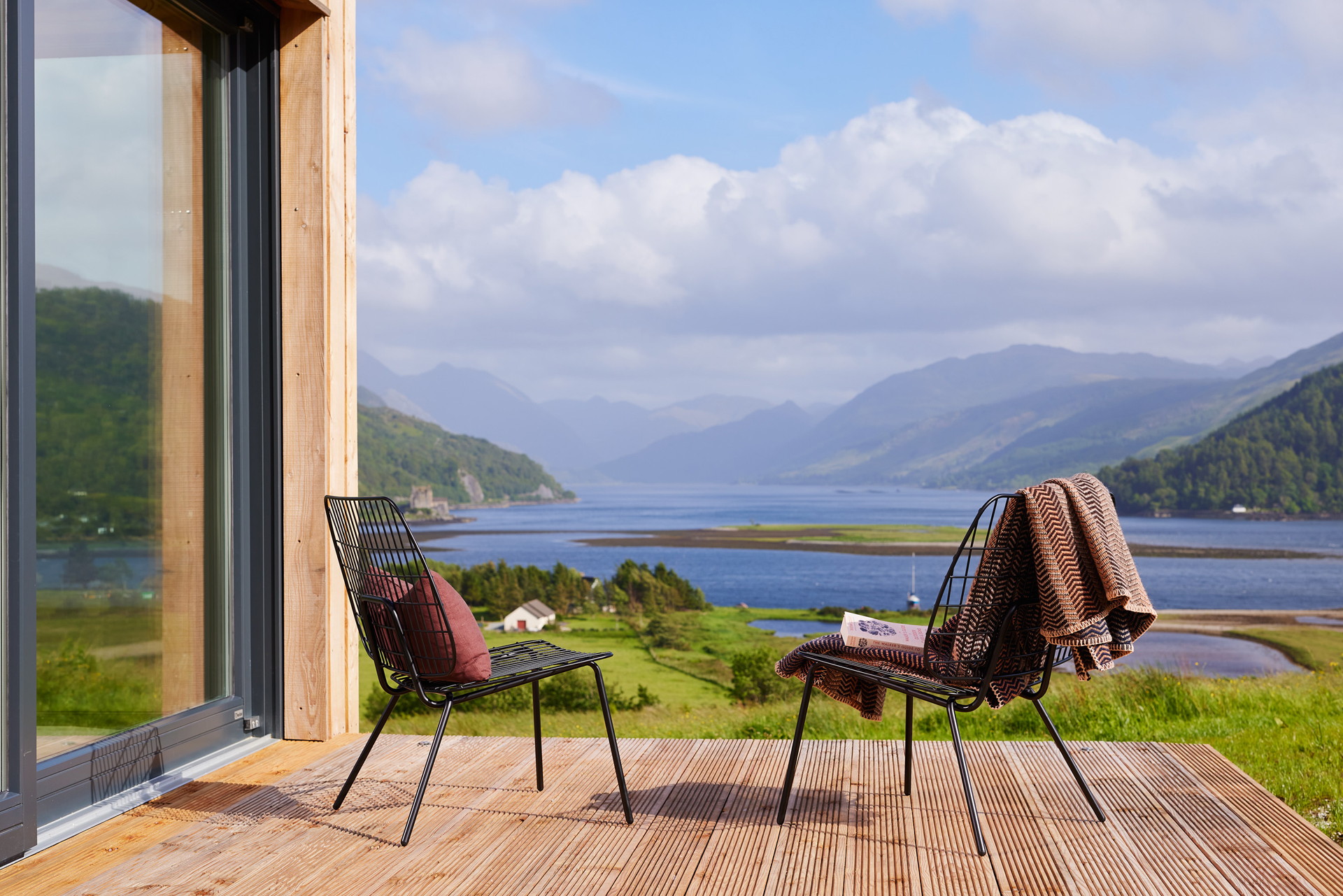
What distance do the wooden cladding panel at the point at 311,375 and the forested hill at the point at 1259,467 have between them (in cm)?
3986

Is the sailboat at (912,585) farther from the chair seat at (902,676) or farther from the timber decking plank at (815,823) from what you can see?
the chair seat at (902,676)

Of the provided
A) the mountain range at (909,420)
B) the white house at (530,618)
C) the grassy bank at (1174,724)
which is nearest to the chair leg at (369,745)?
the grassy bank at (1174,724)

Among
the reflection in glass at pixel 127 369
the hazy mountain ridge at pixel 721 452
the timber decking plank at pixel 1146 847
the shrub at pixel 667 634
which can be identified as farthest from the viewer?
the hazy mountain ridge at pixel 721 452

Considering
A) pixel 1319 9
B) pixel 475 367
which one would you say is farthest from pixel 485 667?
pixel 475 367

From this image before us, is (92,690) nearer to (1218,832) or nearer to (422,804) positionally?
(422,804)

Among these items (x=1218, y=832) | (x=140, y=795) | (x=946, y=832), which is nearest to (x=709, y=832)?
(x=946, y=832)

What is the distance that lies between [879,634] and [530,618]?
23.1 metres

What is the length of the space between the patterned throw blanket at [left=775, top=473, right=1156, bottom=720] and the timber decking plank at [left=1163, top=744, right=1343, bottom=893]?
556mm

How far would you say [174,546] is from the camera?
275 cm

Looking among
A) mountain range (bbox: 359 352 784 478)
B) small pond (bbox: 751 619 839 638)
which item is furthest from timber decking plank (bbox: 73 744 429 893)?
mountain range (bbox: 359 352 784 478)

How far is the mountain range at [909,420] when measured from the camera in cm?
5828

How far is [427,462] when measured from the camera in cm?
3559

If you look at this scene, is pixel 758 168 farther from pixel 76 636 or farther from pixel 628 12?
pixel 76 636

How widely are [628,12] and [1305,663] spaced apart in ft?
85.9
